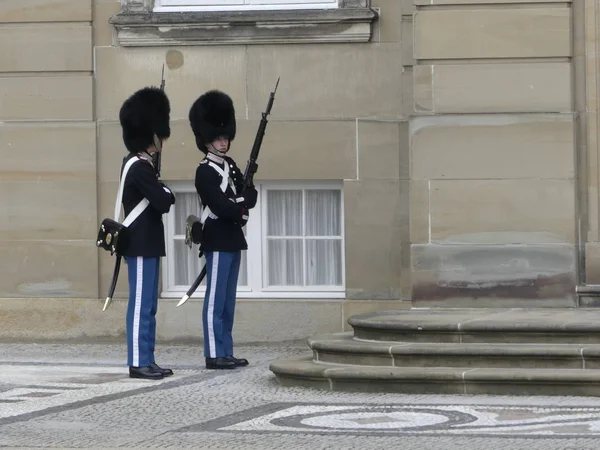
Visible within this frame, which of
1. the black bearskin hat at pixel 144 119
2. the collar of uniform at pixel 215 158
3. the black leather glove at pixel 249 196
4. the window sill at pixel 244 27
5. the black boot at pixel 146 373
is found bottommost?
the black boot at pixel 146 373

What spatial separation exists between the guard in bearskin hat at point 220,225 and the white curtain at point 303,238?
1.66 metres

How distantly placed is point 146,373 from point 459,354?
217cm

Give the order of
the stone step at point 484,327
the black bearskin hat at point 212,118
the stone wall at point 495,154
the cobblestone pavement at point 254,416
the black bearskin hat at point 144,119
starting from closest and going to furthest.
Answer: the cobblestone pavement at point 254,416 → the stone step at point 484,327 → the black bearskin hat at point 144,119 → the black bearskin hat at point 212,118 → the stone wall at point 495,154

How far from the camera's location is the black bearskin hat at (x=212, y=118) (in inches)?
422

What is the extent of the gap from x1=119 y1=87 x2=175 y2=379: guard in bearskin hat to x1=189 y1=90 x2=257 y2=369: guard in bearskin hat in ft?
1.31

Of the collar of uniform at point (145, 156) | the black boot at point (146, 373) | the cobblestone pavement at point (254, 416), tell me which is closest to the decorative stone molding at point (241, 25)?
the collar of uniform at point (145, 156)

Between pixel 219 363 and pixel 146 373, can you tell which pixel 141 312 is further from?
pixel 219 363

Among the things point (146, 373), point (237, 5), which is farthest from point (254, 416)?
point (237, 5)

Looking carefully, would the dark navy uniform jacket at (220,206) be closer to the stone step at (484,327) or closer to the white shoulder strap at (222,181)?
the white shoulder strap at (222,181)

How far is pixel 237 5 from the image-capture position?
12.2m

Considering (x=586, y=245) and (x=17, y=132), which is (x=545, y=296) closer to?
(x=586, y=245)

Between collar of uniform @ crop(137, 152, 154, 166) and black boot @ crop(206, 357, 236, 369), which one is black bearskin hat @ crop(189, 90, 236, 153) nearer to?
collar of uniform @ crop(137, 152, 154, 166)

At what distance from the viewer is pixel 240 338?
12.1m

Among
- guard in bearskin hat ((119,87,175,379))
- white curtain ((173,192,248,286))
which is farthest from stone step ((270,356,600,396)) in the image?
white curtain ((173,192,248,286))
